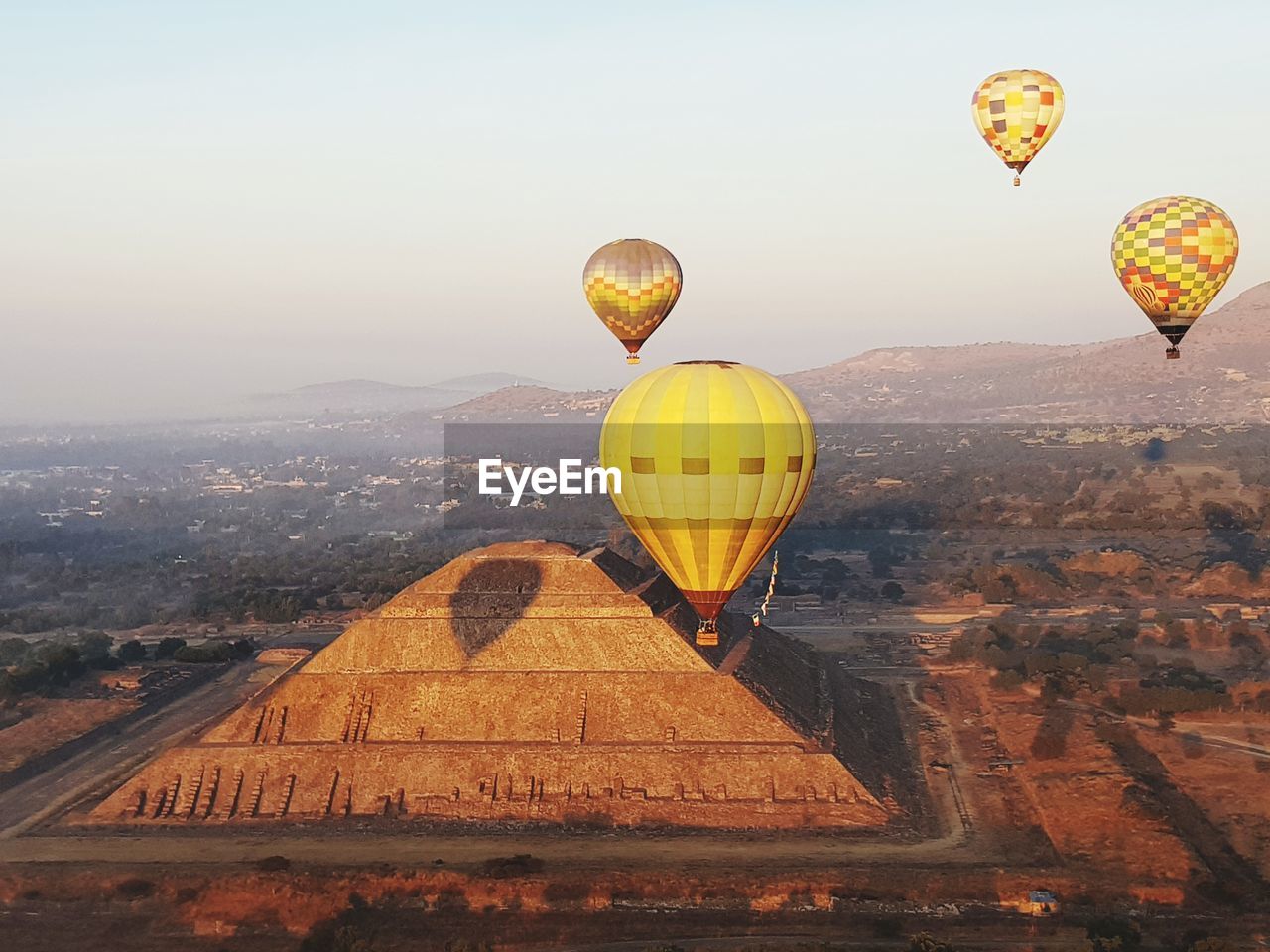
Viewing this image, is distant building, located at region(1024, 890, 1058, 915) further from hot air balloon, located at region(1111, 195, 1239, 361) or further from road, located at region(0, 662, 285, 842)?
road, located at region(0, 662, 285, 842)

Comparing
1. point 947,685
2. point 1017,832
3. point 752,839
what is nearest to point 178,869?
point 752,839

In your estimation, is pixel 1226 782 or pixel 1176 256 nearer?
pixel 1226 782

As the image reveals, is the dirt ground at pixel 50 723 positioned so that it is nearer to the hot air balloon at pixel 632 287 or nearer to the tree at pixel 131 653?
the tree at pixel 131 653

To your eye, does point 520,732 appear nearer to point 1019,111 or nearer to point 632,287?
point 632,287

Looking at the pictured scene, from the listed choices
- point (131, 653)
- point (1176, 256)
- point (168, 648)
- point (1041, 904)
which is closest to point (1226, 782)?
point (1041, 904)

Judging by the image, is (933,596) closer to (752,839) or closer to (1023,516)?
(1023,516)

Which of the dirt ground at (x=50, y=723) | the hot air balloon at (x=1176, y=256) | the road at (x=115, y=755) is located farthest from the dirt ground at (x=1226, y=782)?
the dirt ground at (x=50, y=723)

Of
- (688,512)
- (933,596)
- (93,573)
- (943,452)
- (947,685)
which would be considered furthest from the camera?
(943,452)
